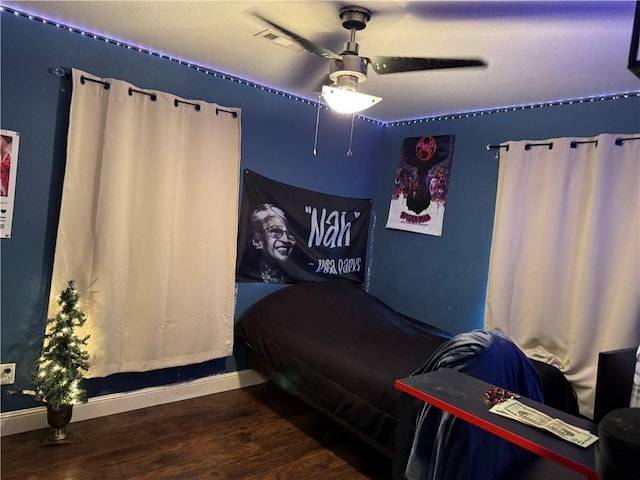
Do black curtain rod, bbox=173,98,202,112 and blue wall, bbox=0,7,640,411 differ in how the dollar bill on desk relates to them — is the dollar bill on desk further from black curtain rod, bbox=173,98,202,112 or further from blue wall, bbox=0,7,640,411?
black curtain rod, bbox=173,98,202,112

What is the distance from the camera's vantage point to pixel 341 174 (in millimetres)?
3912

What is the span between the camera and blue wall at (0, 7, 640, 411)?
8.00ft

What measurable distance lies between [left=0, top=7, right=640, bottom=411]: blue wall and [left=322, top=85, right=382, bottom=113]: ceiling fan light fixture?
4.50 feet

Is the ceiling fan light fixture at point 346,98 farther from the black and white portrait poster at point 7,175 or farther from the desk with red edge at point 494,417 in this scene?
the black and white portrait poster at point 7,175

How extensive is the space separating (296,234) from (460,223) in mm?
1314

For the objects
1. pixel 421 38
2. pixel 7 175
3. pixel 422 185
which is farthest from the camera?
pixel 422 185

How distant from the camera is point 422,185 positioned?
3834 millimetres

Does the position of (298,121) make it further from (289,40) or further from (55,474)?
(55,474)

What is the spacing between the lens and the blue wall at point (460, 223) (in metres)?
3.09

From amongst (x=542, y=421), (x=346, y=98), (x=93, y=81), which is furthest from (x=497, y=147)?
(x=93, y=81)

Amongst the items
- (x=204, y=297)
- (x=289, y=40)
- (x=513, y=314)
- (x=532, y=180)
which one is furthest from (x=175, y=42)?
(x=513, y=314)

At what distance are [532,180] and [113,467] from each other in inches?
121

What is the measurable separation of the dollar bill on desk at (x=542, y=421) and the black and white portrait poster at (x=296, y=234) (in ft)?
7.34

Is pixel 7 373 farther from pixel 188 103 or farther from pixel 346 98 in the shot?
pixel 346 98
